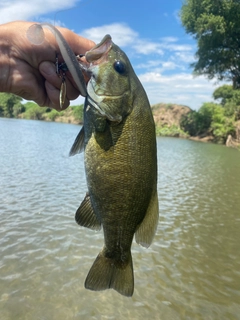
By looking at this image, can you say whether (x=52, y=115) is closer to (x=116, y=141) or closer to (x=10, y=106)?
(x=10, y=106)

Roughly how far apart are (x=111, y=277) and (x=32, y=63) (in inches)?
73.4

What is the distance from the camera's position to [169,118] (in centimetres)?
6228

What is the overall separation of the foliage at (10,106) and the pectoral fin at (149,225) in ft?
334

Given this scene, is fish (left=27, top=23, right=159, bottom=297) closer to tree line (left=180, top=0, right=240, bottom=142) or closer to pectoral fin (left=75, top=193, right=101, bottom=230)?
pectoral fin (left=75, top=193, right=101, bottom=230)

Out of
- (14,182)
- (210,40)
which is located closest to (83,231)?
(14,182)

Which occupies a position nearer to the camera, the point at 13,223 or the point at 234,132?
the point at 13,223

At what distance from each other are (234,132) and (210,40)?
37.3 feet

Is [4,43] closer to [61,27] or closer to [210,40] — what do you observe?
[61,27]

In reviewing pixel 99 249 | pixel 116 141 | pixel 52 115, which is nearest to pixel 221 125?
pixel 99 249

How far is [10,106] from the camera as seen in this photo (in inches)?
3959

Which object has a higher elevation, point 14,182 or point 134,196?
point 134,196

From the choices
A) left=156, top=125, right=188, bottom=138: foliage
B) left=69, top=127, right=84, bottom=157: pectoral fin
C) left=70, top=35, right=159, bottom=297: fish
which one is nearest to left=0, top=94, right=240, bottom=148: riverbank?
left=156, top=125, right=188, bottom=138: foliage

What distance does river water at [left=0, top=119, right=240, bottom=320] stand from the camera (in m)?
5.23

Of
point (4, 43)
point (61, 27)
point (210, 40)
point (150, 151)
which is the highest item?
point (210, 40)
